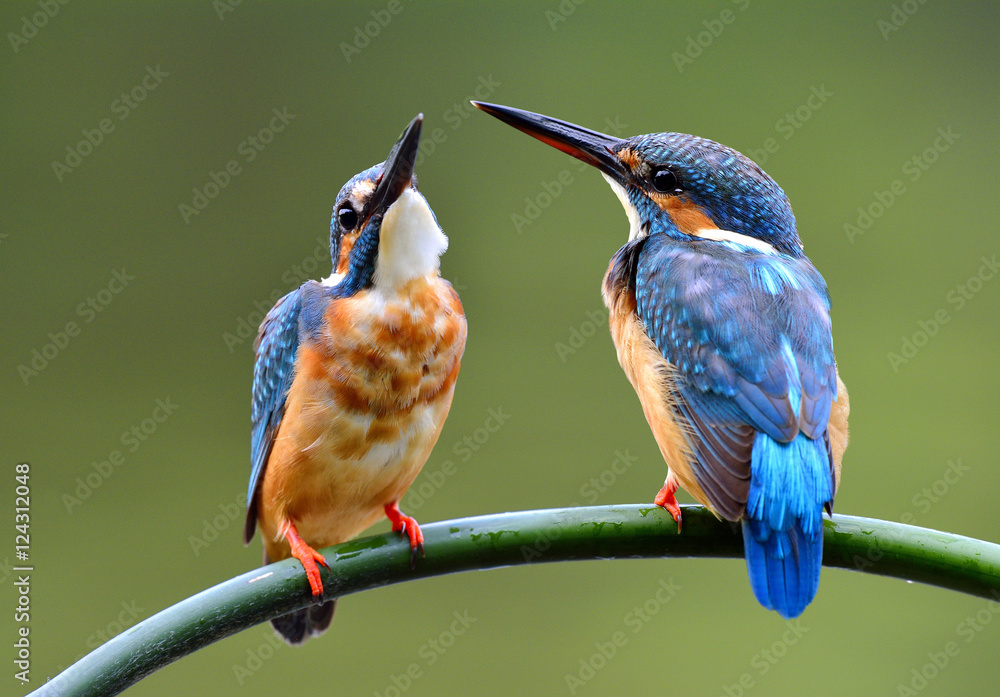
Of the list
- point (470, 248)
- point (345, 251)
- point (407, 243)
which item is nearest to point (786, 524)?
point (407, 243)

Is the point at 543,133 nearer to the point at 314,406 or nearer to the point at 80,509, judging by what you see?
the point at 314,406

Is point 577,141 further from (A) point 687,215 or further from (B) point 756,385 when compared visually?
(B) point 756,385

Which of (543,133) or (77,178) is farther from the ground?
(543,133)

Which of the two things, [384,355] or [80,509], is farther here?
[80,509]

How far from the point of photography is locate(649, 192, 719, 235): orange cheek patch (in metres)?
1.44

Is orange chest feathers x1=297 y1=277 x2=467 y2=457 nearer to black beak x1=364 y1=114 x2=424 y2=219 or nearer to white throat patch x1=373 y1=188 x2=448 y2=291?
white throat patch x1=373 y1=188 x2=448 y2=291

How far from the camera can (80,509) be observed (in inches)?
123

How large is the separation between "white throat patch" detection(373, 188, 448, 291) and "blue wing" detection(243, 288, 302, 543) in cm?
22

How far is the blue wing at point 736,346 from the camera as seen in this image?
3.88 ft

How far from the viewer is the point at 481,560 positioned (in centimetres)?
97

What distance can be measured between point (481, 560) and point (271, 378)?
30.1 inches

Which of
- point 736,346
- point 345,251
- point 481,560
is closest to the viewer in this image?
point 481,560

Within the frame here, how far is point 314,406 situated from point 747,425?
64cm

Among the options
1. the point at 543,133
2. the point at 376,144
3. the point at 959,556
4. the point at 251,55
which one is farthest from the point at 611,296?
the point at 251,55
